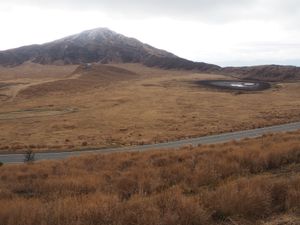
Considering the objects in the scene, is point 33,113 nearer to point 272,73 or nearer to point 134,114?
point 134,114

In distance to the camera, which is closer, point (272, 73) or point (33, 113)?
point (33, 113)

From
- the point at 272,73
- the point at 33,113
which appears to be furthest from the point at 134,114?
the point at 272,73

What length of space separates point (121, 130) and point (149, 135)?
8.33m

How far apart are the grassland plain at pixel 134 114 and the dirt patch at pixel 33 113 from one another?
43 cm

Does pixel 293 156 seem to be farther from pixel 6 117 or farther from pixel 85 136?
pixel 6 117

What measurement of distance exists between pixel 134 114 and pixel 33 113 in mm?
21644

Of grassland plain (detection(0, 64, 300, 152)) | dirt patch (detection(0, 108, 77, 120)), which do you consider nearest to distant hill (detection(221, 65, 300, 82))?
grassland plain (detection(0, 64, 300, 152))

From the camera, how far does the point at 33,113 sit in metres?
86.9

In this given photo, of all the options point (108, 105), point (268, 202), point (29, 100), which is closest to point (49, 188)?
point (268, 202)

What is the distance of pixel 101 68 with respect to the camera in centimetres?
18650

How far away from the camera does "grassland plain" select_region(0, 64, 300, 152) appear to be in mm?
54166

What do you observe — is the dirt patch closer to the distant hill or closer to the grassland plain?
the grassland plain

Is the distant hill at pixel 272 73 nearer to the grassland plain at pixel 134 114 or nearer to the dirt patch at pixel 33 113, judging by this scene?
the grassland plain at pixel 134 114

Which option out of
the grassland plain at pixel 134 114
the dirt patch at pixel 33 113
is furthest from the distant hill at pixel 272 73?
the dirt patch at pixel 33 113
